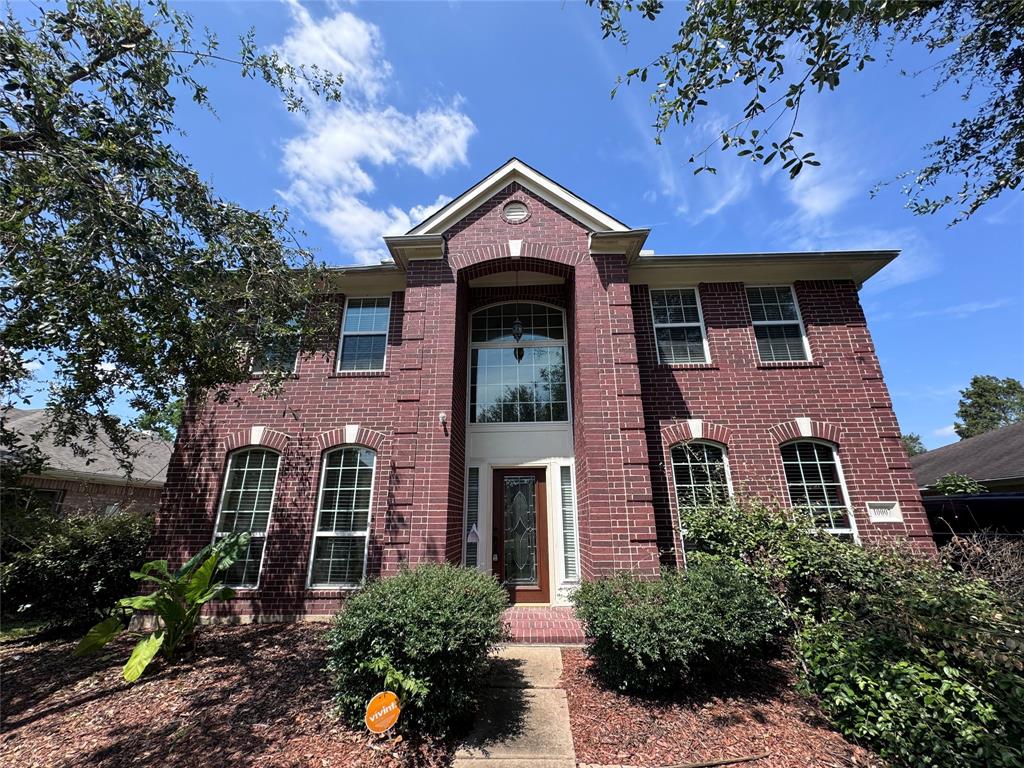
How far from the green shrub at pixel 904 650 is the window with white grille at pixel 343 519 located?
21.6ft

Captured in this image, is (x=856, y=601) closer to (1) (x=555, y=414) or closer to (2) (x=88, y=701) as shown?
(1) (x=555, y=414)

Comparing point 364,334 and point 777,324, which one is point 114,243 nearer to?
point 364,334

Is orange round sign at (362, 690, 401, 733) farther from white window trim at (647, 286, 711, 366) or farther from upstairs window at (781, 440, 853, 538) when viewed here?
upstairs window at (781, 440, 853, 538)

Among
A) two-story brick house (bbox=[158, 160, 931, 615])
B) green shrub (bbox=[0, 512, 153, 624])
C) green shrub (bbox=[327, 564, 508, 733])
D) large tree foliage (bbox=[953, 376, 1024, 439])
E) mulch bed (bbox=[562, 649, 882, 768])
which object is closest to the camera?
mulch bed (bbox=[562, 649, 882, 768])

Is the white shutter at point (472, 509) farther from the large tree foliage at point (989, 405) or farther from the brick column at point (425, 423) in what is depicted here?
the large tree foliage at point (989, 405)

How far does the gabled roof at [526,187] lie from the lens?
8.52 m

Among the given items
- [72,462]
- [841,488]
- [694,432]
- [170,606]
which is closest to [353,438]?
[170,606]

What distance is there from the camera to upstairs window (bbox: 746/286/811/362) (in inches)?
348

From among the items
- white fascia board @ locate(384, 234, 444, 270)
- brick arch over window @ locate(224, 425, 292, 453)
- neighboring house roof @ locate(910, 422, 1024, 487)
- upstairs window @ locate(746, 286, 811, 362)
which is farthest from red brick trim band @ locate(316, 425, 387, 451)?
neighboring house roof @ locate(910, 422, 1024, 487)

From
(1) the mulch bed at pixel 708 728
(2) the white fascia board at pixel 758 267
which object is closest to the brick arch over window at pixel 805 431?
(2) the white fascia board at pixel 758 267

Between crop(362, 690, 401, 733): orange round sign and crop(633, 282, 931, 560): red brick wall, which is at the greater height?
crop(633, 282, 931, 560): red brick wall

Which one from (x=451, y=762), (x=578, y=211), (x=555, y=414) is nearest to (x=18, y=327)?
(x=451, y=762)

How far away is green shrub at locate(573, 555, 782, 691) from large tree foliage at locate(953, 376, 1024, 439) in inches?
2034

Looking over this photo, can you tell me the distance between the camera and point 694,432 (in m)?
8.20
